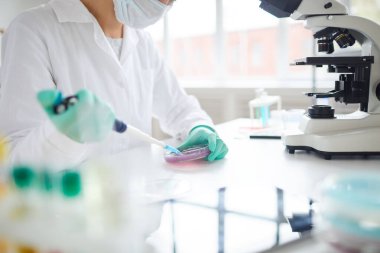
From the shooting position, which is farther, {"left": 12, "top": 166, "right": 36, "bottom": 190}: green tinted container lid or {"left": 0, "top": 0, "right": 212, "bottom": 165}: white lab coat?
{"left": 0, "top": 0, "right": 212, "bottom": 165}: white lab coat

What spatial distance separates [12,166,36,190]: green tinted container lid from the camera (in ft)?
1.11

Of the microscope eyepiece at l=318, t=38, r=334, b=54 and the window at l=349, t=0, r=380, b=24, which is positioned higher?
the window at l=349, t=0, r=380, b=24

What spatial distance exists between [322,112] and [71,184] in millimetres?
963

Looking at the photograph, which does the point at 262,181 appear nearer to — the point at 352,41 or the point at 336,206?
the point at 336,206

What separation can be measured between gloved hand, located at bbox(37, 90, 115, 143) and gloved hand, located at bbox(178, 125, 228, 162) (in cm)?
57

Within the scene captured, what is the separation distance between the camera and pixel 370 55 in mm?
1096

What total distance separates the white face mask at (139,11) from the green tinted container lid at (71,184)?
107cm

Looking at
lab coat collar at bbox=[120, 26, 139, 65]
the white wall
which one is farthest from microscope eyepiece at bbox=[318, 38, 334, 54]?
the white wall

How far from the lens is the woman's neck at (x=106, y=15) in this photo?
1.34m

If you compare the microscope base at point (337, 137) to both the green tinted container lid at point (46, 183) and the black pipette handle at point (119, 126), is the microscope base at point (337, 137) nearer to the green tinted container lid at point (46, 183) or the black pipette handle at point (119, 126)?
the black pipette handle at point (119, 126)

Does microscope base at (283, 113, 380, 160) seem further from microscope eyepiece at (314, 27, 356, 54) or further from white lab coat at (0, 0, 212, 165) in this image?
white lab coat at (0, 0, 212, 165)

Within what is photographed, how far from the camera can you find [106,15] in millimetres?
1372

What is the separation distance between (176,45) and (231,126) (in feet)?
7.28

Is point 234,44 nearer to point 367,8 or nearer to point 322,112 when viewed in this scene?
point 367,8
